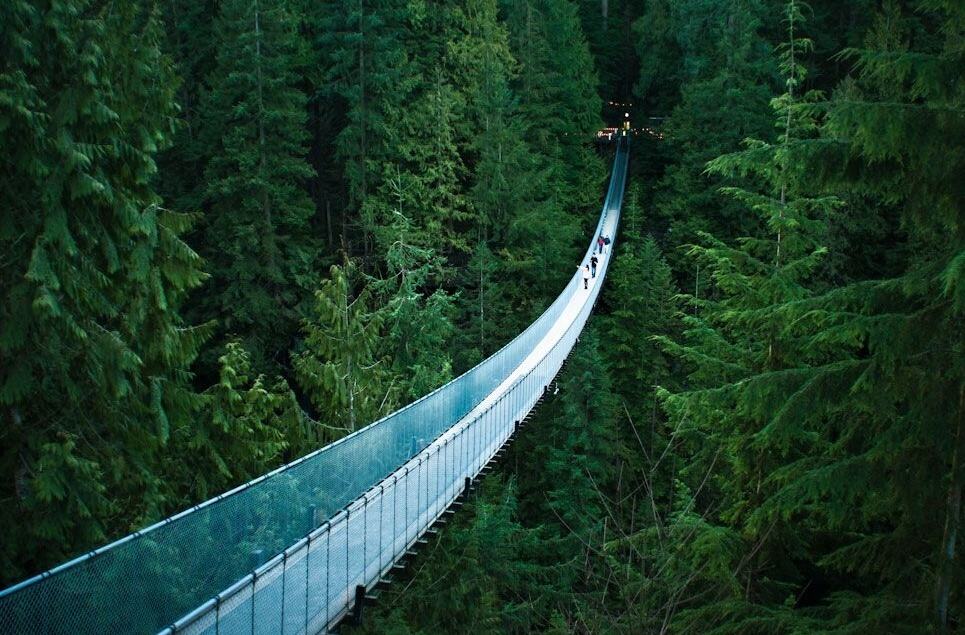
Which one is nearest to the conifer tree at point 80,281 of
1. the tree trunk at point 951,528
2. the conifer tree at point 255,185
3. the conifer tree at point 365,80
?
the tree trunk at point 951,528

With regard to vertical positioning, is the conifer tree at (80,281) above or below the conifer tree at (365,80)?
below

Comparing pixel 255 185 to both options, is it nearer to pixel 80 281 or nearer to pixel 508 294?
pixel 508 294

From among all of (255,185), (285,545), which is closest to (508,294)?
(255,185)

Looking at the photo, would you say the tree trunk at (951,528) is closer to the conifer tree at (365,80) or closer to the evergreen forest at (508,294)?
the evergreen forest at (508,294)

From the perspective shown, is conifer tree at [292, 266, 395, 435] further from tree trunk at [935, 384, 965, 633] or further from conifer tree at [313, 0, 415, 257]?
conifer tree at [313, 0, 415, 257]

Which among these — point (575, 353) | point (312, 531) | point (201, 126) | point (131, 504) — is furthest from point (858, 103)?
point (201, 126)

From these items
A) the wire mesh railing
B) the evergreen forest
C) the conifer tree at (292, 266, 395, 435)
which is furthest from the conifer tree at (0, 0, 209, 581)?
the conifer tree at (292, 266, 395, 435)
